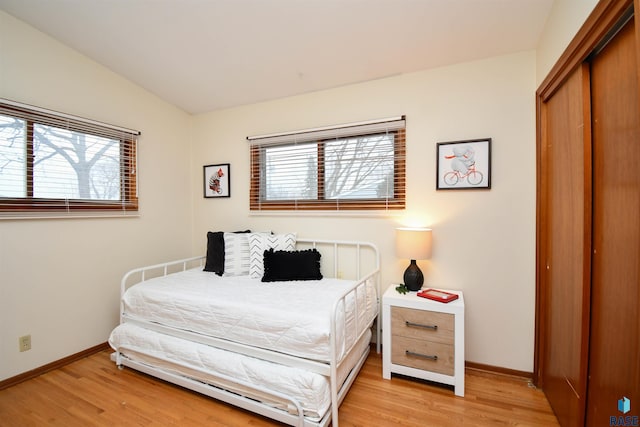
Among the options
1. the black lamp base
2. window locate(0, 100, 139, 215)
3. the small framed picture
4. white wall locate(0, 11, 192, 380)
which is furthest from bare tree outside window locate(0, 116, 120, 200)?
the black lamp base

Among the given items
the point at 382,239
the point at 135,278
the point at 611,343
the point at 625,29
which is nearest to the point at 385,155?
the point at 382,239

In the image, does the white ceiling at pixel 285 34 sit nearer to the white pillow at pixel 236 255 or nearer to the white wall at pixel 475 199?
the white wall at pixel 475 199

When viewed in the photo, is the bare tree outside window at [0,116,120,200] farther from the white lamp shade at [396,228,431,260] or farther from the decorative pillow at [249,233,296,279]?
the white lamp shade at [396,228,431,260]

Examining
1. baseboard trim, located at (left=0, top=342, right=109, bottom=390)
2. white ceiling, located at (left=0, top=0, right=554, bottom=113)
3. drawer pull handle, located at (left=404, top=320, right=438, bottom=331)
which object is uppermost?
white ceiling, located at (left=0, top=0, right=554, bottom=113)

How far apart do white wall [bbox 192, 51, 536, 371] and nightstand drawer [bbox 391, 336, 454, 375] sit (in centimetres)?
42

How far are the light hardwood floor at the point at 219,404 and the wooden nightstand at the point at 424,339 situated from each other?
108 mm

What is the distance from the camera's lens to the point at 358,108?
2.41 meters

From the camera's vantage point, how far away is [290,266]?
2.30m

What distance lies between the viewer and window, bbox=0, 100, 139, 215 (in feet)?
6.22

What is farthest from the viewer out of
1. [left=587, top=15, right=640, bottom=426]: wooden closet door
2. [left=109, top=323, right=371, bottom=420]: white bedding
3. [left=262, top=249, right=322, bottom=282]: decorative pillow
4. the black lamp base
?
[left=262, top=249, right=322, bottom=282]: decorative pillow

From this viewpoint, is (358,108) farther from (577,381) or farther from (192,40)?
(577,381)

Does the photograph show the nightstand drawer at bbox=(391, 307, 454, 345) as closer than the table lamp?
Yes

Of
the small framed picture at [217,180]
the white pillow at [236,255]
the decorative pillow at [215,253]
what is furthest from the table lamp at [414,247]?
the small framed picture at [217,180]

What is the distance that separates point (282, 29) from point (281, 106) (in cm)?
85
